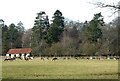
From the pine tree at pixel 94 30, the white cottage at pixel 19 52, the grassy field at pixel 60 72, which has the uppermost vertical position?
the pine tree at pixel 94 30

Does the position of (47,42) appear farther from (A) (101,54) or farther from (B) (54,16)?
(A) (101,54)

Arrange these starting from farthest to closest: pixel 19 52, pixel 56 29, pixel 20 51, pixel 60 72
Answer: pixel 56 29 → pixel 19 52 → pixel 20 51 → pixel 60 72

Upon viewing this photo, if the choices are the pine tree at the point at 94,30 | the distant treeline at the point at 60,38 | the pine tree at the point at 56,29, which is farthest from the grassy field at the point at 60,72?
the pine tree at the point at 56,29

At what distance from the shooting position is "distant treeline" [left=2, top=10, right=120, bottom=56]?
108250 mm

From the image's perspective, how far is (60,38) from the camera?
133500mm

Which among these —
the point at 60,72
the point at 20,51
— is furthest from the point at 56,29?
the point at 60,72

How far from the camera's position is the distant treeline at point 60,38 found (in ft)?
355

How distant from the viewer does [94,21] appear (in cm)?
12600

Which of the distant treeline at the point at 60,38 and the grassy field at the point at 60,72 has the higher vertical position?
the distant treeline at the point at 60,38

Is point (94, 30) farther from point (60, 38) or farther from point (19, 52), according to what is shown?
point (19, 52)

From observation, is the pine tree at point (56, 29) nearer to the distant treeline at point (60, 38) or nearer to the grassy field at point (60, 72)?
the distant treeline at point (60, 38)

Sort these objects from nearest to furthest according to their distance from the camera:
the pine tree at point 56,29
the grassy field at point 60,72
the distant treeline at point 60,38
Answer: the grassy field at point 60,72, the distant treeline at point 60,38, the pine tree at point 56,29

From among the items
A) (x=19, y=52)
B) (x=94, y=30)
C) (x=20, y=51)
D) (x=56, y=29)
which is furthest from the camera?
(x=56, y=29)

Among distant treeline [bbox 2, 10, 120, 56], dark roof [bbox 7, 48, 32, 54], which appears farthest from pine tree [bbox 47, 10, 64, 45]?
dark roof [bbox 7, 48, 32, 54]
